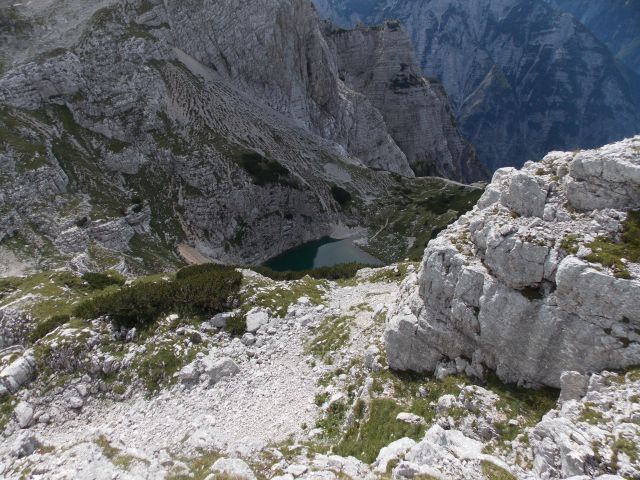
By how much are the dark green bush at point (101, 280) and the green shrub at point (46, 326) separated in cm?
726

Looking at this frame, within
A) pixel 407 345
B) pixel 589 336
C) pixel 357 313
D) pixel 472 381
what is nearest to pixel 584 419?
pixel 589 336

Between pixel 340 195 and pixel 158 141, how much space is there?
171 ft

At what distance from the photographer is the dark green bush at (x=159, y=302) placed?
27500 millimetres

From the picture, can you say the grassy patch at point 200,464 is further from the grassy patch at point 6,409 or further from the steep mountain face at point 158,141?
the steep mountain face at point 158,141

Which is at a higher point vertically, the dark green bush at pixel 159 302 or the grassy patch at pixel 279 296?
the dark green bush at pixel 159 302

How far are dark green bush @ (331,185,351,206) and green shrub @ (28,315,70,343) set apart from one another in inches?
3695

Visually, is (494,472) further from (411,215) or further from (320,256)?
(411,215)

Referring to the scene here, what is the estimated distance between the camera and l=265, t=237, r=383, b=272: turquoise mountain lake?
96.4 metres

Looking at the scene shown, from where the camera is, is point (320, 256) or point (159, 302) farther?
point (320, 256)

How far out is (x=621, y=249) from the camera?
15.0 m

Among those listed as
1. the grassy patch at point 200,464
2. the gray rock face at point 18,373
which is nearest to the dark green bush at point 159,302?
the gray rock face at point 18,373

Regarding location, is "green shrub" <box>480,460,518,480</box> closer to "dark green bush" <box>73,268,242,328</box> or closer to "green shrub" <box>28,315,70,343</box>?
"dark green bush" <box>73,268,242,328</box>

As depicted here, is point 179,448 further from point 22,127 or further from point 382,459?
point 22,127

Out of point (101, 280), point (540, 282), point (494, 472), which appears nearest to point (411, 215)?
point (101, 280)
